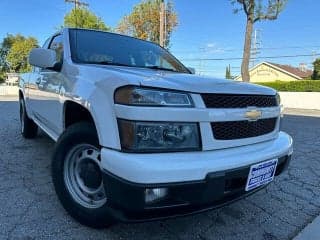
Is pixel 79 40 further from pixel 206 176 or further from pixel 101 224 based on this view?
pixel 206 176

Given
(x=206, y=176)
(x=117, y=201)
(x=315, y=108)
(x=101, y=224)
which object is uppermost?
(x=206, y=176)

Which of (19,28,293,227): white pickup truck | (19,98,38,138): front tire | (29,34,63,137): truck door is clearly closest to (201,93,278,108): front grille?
(19,28,293,227): white pickup truck

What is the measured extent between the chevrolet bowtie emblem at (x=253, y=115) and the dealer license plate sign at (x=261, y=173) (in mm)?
341

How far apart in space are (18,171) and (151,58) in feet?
6.71

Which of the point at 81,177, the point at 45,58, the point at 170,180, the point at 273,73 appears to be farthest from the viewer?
the point at 273,73

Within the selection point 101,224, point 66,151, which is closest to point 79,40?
point 66,151

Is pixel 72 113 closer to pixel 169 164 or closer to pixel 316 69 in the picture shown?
pixel 169 164

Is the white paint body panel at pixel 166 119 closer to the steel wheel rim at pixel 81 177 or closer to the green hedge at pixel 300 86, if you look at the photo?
the steel wheel rim at pixel 81 177

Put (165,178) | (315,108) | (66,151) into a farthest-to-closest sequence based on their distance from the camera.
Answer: (315,108) < (66,151) < (165,178)

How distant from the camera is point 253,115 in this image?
8.61 feet

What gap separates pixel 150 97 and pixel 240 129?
2.50 feet

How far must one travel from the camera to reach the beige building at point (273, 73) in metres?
50.3

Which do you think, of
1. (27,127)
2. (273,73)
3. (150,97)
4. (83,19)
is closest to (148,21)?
(83,19)

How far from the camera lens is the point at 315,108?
2005cm
